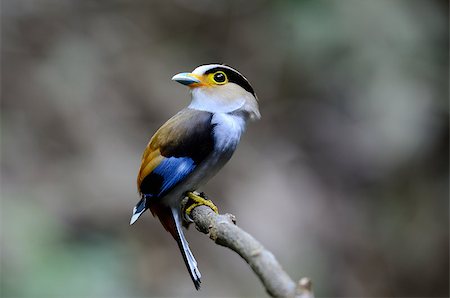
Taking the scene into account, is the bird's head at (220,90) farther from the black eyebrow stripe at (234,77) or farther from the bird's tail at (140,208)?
the bird's tail at (140,208)

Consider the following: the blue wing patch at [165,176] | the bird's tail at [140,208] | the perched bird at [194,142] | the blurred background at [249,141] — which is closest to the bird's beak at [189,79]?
the perched bird at [194,142]

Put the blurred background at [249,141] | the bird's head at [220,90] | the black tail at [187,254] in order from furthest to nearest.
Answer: the blurred background at [249,141] < the bird's head at [220,90] < the black tail at [187,254]

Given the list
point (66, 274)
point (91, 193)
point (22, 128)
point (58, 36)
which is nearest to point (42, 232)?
point (66, 274)

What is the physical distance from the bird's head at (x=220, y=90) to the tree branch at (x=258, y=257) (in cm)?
36

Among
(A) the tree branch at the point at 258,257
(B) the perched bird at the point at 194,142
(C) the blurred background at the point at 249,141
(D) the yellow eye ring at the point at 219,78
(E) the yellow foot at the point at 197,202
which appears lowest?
(A) the tree branch at the point at 258,257

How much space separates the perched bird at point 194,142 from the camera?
1841mm

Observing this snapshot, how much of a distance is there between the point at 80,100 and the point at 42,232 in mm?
1716

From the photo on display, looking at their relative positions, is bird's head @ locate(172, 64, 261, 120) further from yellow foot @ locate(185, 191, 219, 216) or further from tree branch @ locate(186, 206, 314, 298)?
tree branch @ locate(186, 206, 314, 298)

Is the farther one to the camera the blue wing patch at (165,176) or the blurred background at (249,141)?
the blurred background at (249,141)

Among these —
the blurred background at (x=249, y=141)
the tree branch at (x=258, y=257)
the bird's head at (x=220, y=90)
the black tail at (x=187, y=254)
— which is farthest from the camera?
the blurred background at (x=249, y=141)

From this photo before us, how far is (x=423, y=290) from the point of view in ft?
18.6

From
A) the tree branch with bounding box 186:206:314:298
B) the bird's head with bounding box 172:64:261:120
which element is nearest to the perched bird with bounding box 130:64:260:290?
the bird's head with bounding box 172:64:261:120

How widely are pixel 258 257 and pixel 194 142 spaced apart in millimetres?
699

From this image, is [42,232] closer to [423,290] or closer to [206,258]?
[206,258]
